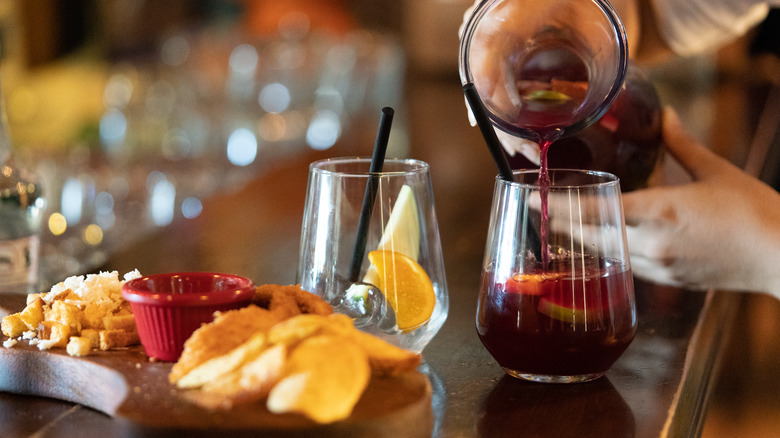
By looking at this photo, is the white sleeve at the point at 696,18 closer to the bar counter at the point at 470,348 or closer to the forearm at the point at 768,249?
the bar counter at the point at 470,348

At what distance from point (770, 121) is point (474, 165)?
0.93m

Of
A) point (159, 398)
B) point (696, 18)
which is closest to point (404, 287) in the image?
point (159, 398)

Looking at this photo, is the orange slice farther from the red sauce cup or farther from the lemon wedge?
the red sauce cup

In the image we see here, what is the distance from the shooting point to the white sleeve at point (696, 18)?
180cm

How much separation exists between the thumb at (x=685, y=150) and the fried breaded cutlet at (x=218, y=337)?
63 cm

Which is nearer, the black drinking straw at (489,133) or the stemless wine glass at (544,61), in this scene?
the black drinking straw at (489,133)

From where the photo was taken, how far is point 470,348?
37.0 inches

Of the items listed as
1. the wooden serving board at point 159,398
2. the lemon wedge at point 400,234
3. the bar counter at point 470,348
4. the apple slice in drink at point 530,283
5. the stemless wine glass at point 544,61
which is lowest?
the bar counter at point 470,348

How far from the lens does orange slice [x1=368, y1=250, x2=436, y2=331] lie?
836 mm

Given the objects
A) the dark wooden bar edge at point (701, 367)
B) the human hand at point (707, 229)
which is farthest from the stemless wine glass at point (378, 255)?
the human hand at point (707, 229)

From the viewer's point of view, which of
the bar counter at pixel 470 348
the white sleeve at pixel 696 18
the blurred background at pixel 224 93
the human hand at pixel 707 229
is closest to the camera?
the bar counter at pixel 470 348

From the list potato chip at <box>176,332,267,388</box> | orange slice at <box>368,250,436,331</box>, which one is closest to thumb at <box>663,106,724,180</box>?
orange slice at <box>368,250,436,331</box>

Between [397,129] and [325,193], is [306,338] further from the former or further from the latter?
[397,129]

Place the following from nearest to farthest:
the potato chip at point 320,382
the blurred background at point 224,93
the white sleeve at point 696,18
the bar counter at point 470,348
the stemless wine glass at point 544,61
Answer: the potato chip at point 320,382
the bar counter at point 470,348
the stemless wine glass at point 544,61
the white sleeve at point 696,18
the blurred background at point 224,93
